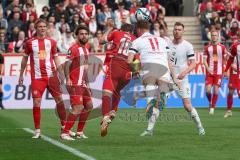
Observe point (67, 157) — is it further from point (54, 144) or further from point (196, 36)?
point (196, 36)

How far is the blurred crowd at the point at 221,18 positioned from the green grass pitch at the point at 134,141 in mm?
10856

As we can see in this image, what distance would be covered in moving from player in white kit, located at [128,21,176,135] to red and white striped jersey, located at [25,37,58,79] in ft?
5.80

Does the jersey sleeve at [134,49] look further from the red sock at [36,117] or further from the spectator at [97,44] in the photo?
the spectator at [97,44]

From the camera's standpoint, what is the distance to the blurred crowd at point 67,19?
97.9 ft

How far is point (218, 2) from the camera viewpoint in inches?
1405

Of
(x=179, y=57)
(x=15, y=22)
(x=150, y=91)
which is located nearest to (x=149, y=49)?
(x=150, y=91)

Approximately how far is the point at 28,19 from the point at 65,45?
188 centimetres

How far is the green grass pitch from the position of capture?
12.8 meters

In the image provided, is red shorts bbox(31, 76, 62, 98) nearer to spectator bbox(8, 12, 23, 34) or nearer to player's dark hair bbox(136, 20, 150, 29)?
player's dark hair bbox(136, 20, 150, 29)

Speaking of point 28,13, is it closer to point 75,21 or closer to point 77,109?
point 75,21

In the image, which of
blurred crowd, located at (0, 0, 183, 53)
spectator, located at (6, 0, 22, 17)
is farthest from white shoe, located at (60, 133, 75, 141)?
spectator, located at (6, 0, 22, 17)

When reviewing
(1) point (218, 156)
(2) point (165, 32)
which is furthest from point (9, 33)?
(1) point (218, 156)

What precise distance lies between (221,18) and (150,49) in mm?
19385

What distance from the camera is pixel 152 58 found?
50.3 feet
